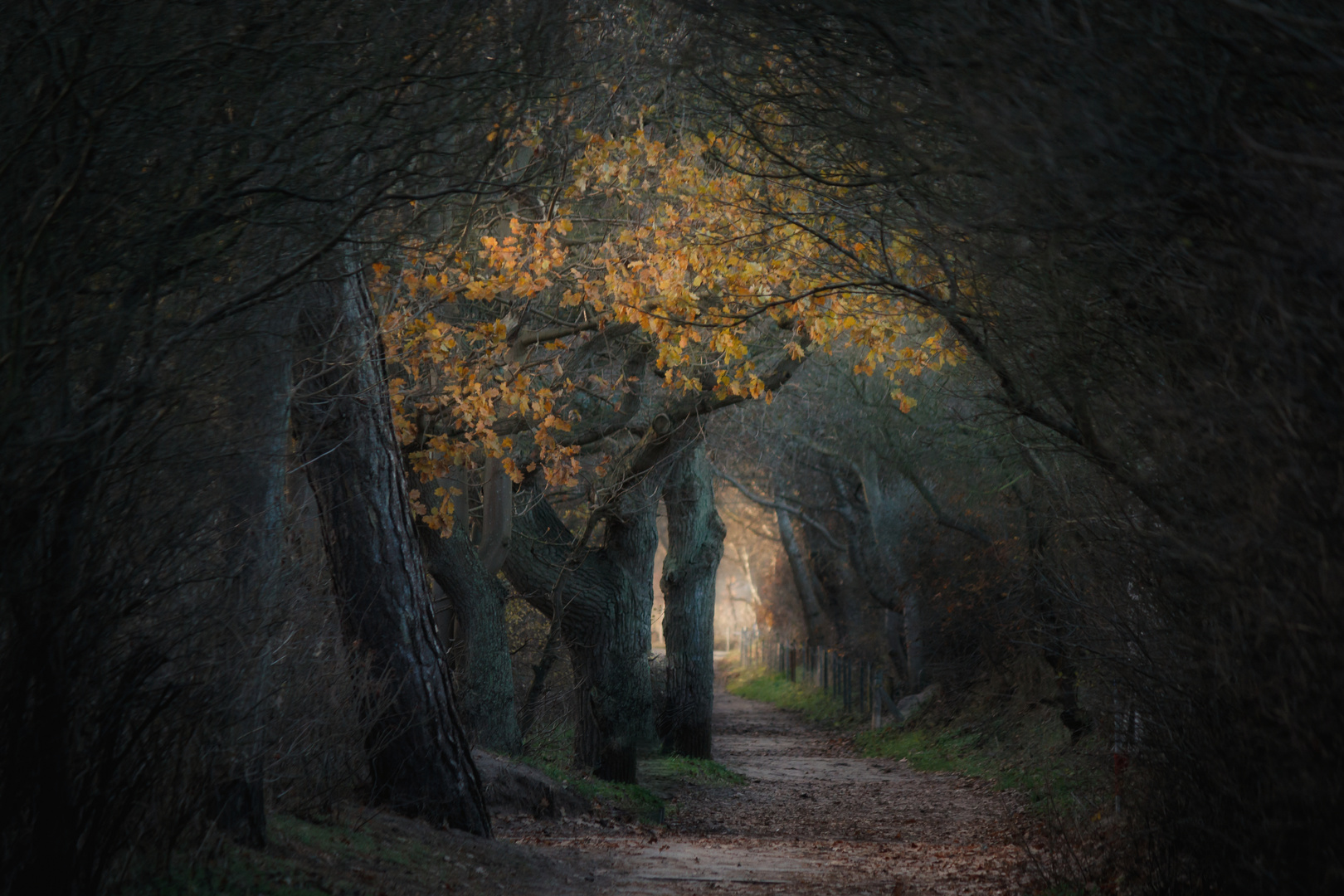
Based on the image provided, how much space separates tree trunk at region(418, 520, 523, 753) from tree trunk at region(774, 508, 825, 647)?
54.4 ft

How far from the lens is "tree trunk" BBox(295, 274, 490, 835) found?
24.9 ft

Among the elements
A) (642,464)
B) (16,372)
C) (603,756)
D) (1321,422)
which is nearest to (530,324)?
(642,464)

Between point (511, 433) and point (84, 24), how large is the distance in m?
8.39

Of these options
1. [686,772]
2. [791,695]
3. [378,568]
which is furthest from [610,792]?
[791,695]

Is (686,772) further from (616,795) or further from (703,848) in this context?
(703,848)

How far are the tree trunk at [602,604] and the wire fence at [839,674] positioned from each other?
862cm

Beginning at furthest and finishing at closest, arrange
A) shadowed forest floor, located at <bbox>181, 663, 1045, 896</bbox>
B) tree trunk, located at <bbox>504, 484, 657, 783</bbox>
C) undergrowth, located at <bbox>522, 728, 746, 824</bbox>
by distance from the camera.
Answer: tree trunk, located at <bbox>504, 484, 657, 783</bbox> → undergrowth, located at <bbox>522, 728, 746, 824</bbox> → shadowed forest floor, located at <bbox>181, 663, 1045, 896</bbox>

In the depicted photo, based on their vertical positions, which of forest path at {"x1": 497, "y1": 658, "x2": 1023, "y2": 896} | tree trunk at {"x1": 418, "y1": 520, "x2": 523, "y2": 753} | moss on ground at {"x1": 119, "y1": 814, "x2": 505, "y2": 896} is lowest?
forest path at {"x1": 497, "y1": 658, "x2": 1023, "y2": 896}

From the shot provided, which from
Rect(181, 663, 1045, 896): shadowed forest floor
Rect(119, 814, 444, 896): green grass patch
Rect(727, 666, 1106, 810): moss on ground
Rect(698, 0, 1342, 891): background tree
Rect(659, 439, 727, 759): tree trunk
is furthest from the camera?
Rect(659, 439, 727, 759): tree trunk

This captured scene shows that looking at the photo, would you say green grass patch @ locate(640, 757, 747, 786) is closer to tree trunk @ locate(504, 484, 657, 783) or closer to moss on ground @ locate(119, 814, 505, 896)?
tree trunk @ locate(504, 484, 657, 783)

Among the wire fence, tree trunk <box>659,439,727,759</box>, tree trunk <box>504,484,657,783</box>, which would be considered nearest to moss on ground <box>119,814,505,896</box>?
tree trunk <box>504,484,657,783</box>

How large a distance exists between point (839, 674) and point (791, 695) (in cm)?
548

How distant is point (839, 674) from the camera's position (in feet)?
86.7

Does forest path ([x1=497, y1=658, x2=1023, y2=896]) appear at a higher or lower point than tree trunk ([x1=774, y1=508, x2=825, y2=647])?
lower
